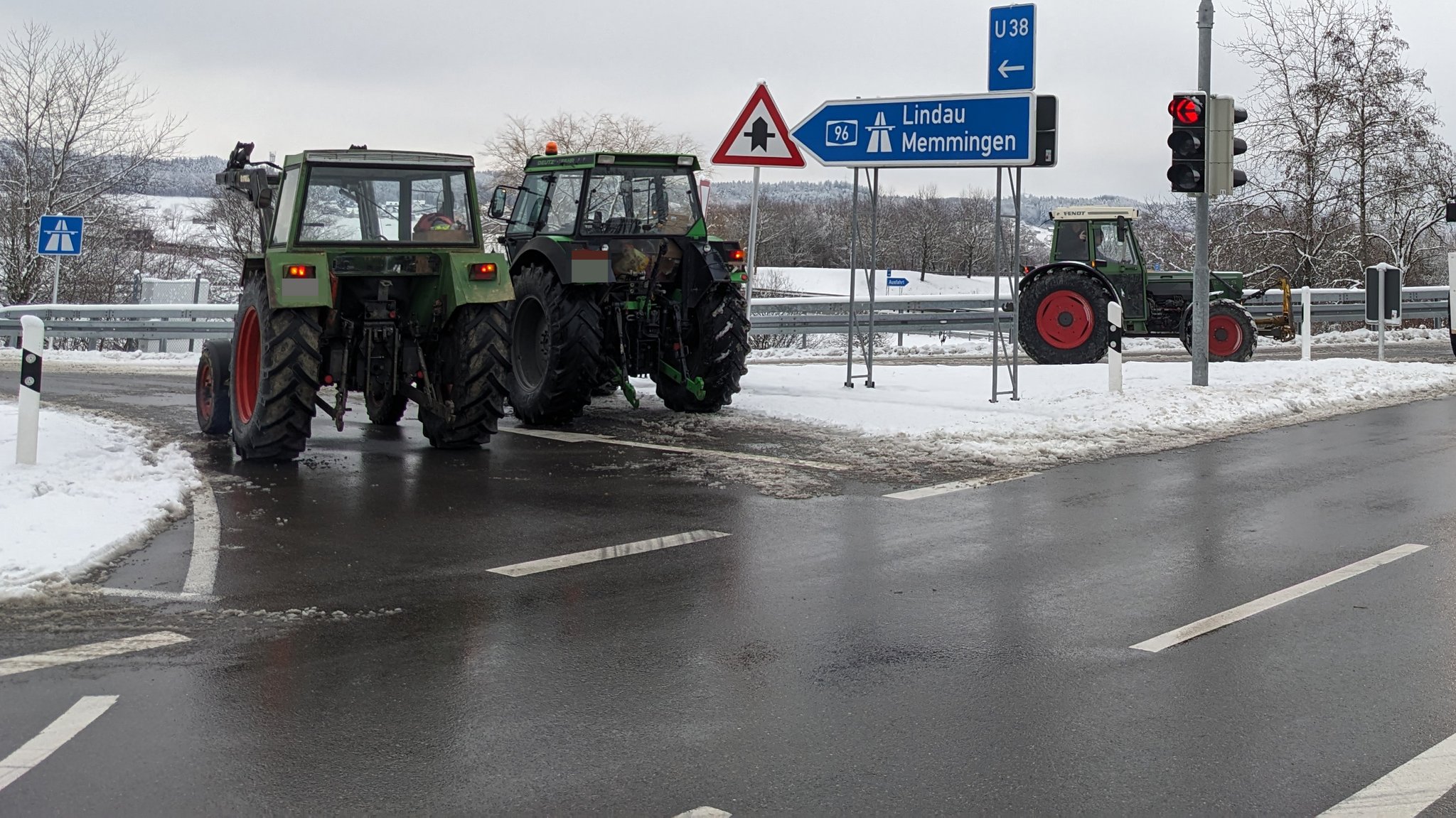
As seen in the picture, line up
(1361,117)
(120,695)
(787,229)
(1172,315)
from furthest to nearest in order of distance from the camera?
1. (787,229)
2. (1361,117)
3. (1172,315)
4. (120,695)

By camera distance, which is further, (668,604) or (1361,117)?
(1361,117)

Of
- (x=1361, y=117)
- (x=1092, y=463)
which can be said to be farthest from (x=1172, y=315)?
(x=1361, y=117)

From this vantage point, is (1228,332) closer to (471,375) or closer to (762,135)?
(762,135)

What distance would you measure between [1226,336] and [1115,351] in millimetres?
6703

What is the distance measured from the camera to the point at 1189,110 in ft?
48.4

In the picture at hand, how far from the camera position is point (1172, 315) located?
21031 millimetres

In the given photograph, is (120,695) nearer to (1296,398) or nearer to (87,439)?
(87,439)

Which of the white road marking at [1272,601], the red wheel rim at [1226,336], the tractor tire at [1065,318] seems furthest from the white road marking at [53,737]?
the red wheel rim at [1226,336]

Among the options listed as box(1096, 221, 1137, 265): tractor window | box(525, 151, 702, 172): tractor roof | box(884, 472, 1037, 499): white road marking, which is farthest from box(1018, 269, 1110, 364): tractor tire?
box(884, 472, 1037, 499): white road marking

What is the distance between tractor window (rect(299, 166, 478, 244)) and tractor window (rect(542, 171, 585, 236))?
200cm

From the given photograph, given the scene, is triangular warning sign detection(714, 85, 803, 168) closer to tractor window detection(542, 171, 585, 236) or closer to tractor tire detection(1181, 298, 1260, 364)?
tractor window detection(542, 171, 585, 236)

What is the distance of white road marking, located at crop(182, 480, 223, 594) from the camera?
6418 mm

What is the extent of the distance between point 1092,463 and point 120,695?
7582mm

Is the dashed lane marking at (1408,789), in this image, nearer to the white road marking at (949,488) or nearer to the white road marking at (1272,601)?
the white road marking at (1272,601)
